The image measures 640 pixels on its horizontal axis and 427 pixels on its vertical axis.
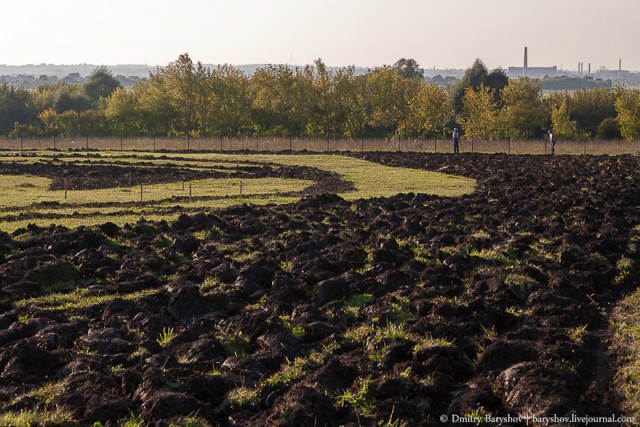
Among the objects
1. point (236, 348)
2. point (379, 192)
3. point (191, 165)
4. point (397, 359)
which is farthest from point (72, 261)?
point (191, 165)

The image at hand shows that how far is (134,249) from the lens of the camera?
68.4ft

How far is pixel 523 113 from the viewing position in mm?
84812

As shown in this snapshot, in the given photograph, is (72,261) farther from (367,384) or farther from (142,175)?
(142,175)

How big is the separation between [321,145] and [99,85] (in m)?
72.2

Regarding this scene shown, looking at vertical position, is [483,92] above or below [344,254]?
above

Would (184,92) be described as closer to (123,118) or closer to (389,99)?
(123,118)

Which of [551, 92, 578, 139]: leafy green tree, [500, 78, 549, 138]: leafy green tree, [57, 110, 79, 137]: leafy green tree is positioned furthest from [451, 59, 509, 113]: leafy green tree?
[57, 110, 79, 137]: leafy green tree

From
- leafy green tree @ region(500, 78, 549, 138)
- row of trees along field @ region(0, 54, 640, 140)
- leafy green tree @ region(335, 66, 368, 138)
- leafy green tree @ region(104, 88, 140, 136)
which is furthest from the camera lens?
leafy green tree @ region(104, 88, 140, 136)

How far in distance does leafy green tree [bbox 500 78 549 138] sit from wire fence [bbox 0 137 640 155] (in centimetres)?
1531

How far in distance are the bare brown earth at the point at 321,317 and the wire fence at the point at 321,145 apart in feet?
133

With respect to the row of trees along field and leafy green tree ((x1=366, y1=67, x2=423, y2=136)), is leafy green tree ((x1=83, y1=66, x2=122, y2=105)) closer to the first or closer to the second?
the row of trees along field

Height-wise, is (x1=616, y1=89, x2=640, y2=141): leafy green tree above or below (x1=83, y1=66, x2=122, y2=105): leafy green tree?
below

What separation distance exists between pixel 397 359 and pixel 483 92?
81.5 meters

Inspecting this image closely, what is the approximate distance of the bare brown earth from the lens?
10.2 metres
